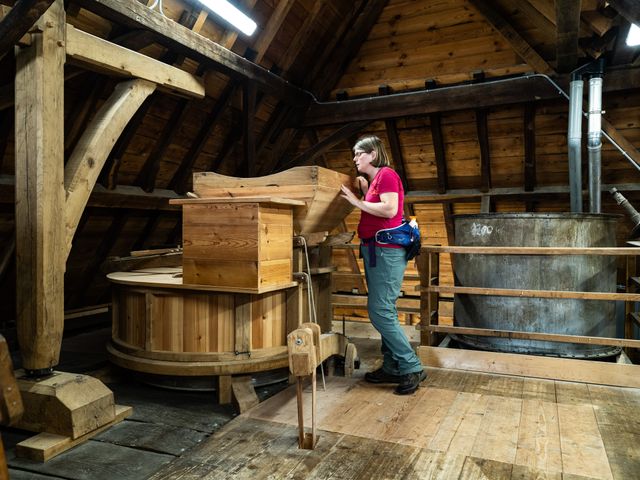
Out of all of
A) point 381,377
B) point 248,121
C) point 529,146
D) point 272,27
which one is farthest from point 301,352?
point 529,146

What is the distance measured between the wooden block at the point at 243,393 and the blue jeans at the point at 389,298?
0.99m

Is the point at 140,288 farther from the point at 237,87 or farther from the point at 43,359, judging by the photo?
the point at 237,87

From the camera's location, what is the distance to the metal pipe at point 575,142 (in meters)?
5.79

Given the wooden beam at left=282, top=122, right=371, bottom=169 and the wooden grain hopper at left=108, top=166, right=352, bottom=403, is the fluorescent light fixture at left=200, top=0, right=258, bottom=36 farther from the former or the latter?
the wooden grain hopper at left=108, top=166, right=352, bottom=403

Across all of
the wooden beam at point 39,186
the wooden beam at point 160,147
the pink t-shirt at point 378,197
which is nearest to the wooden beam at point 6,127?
the wooden beam at point 160,147

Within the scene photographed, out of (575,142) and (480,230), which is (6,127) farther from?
(575,142)

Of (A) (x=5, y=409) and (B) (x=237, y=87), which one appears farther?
(B) (x=237, y=87)

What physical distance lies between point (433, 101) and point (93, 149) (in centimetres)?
490

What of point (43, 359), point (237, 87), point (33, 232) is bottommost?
point (43, 359)

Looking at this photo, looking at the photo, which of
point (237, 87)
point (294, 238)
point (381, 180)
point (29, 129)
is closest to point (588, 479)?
point (381, 180)

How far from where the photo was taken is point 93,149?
10.6ft

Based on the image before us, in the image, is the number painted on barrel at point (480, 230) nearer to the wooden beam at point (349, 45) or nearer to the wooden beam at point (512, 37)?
the wooden beam at point (512, 37)

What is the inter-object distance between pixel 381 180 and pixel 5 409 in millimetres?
2538

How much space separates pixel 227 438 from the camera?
2.81 m
